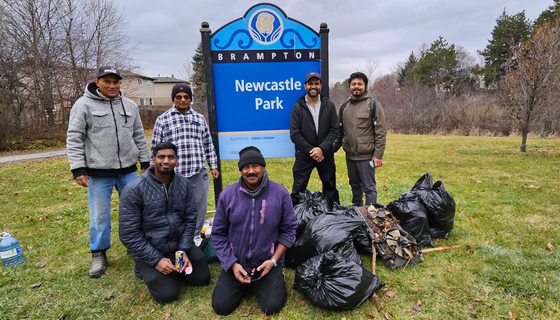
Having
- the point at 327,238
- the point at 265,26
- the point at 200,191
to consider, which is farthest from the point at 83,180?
the point at 265,26

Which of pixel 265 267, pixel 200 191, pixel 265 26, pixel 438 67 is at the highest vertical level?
pixel 438 67

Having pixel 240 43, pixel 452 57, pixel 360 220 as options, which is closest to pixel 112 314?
pixel 360 220

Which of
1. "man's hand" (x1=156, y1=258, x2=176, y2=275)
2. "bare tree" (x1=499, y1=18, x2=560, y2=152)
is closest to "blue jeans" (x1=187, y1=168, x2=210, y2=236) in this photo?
"man's hand" (x1=156, y1=258, x2=176, y2=275)

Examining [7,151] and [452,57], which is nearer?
[7,151]

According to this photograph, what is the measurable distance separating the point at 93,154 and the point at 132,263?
1337 mm

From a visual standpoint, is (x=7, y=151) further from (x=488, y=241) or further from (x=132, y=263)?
(x=488, y=241)

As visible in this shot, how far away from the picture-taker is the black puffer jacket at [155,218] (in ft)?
8.57

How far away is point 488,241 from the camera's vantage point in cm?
359

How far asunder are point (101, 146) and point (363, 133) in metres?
3.10

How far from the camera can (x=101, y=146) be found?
2992 mm

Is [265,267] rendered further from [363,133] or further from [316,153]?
[363,133]

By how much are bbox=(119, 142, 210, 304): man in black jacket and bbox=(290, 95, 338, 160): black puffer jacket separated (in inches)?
59.2

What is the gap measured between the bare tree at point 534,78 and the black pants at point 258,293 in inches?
447

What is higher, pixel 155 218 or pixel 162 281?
pixel 155 218
